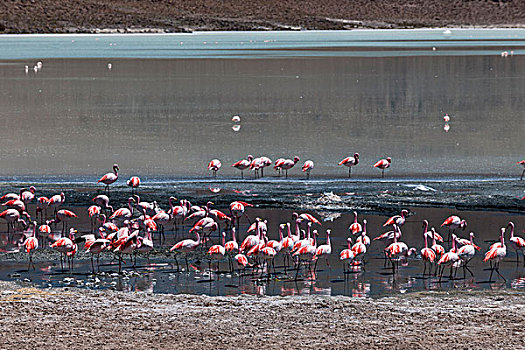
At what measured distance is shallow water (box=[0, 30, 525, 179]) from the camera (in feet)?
50.4

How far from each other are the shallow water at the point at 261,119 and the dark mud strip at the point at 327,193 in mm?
850

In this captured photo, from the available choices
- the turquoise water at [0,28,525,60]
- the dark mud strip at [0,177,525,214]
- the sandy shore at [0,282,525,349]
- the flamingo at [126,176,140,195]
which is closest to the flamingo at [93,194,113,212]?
the dark mud strip at [0,177,525,214]

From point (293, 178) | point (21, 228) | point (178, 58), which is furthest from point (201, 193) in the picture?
point (178, 58)

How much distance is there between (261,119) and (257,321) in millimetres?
14752

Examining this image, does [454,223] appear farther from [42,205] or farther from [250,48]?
[250,48]

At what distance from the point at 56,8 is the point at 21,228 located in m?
121

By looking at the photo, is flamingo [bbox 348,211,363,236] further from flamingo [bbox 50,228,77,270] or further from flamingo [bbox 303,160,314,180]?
flamingo [bbox 303,160,314,180]

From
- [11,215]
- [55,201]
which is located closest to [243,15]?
[55,201]

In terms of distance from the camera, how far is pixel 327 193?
1238 cm

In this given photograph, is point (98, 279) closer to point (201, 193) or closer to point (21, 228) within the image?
point (21, 228)

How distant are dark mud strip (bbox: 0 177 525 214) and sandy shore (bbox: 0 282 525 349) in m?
3.89

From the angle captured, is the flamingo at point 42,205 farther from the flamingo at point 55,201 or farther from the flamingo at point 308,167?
the flamingo at point 308,167

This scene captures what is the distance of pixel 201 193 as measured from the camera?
41.6ft

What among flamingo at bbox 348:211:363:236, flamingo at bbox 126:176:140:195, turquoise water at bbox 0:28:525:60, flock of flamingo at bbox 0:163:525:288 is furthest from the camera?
turquoise water at bbox 0:28:525:60
